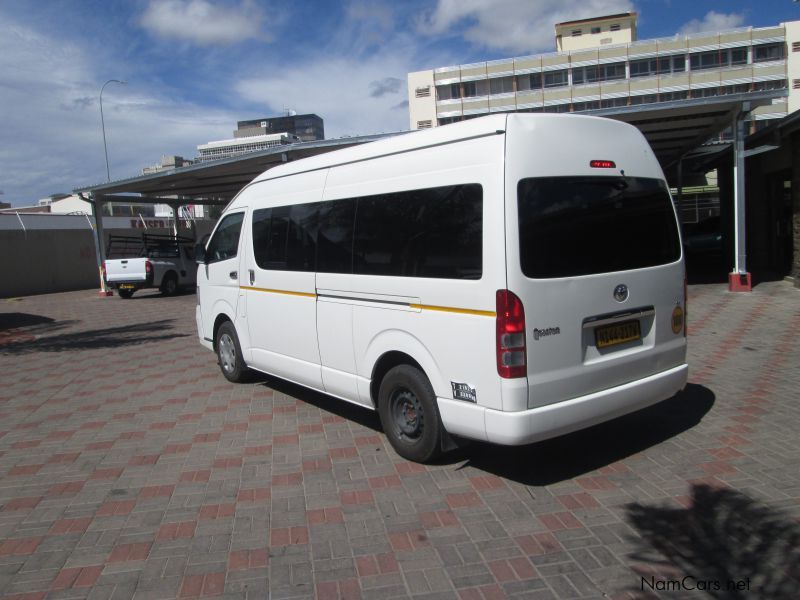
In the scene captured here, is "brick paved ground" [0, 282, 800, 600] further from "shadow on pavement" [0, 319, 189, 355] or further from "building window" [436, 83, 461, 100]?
"building window" [436, 83, 461, 100]

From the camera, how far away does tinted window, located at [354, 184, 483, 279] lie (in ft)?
13.0

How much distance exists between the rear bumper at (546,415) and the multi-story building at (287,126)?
159m

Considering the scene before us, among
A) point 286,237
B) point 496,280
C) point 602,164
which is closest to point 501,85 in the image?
point 286,237

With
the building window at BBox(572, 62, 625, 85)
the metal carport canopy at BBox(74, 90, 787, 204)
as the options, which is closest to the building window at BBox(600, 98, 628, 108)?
the building window at BBox(572, 62, 625, 85)

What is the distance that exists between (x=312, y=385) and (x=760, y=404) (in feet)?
13.5

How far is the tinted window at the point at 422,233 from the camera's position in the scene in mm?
3947

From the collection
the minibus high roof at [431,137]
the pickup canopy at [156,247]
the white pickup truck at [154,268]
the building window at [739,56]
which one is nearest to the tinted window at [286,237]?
the minibus high roof at [431,137]

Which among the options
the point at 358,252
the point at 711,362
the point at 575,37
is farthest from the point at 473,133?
the point at 575,37

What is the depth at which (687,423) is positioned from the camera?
17.2ft

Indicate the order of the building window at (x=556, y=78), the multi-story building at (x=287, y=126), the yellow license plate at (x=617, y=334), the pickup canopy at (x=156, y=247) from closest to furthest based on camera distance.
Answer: the yellow license plate at (x=617, y=334) → the pickup canopy at (x=156, y=247) → the building window at (x=556, y=78) → the multi-story building at (x=287, y=126)

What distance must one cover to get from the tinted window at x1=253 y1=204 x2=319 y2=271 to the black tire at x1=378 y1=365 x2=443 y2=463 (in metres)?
1.45

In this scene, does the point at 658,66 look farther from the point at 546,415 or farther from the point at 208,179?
the point at 546,415

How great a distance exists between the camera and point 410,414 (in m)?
4.61

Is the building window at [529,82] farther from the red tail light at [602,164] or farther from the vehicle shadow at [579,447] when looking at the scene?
the red tail light at [602,164]
